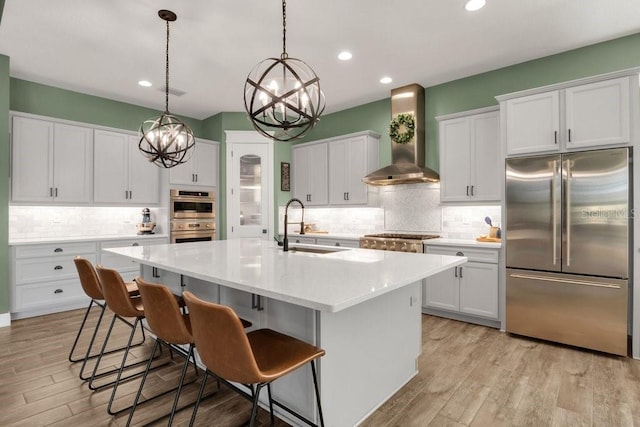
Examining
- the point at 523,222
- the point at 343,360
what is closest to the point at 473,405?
the point at 343,360

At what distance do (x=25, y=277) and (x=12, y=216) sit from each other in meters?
0.97

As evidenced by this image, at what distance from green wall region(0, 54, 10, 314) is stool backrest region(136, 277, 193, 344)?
329 cm

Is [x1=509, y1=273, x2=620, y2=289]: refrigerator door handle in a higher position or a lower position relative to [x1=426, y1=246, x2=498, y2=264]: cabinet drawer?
lower

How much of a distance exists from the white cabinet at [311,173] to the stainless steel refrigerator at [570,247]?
2886 mm

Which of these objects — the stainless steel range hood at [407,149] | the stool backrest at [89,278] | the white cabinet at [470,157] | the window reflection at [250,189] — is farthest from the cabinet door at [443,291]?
the stool backrest at [89,278]

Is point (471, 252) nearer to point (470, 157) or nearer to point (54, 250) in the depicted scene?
point (470, 157)

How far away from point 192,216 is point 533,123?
4.86m

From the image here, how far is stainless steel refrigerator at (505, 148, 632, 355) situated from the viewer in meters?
2.96

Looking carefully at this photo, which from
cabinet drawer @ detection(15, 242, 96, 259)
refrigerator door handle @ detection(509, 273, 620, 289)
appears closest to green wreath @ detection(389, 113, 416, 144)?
refrigerator door handle @ detection(509, 273, 620, 289)

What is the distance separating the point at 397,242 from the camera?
4.29m

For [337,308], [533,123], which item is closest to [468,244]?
[533,123]

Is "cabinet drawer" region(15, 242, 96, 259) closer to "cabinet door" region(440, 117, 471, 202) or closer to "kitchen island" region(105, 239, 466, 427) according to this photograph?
"kitchen island" region(105, 239, 466, 427)

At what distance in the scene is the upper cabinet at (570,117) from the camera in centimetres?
298

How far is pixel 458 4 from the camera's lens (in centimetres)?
287
